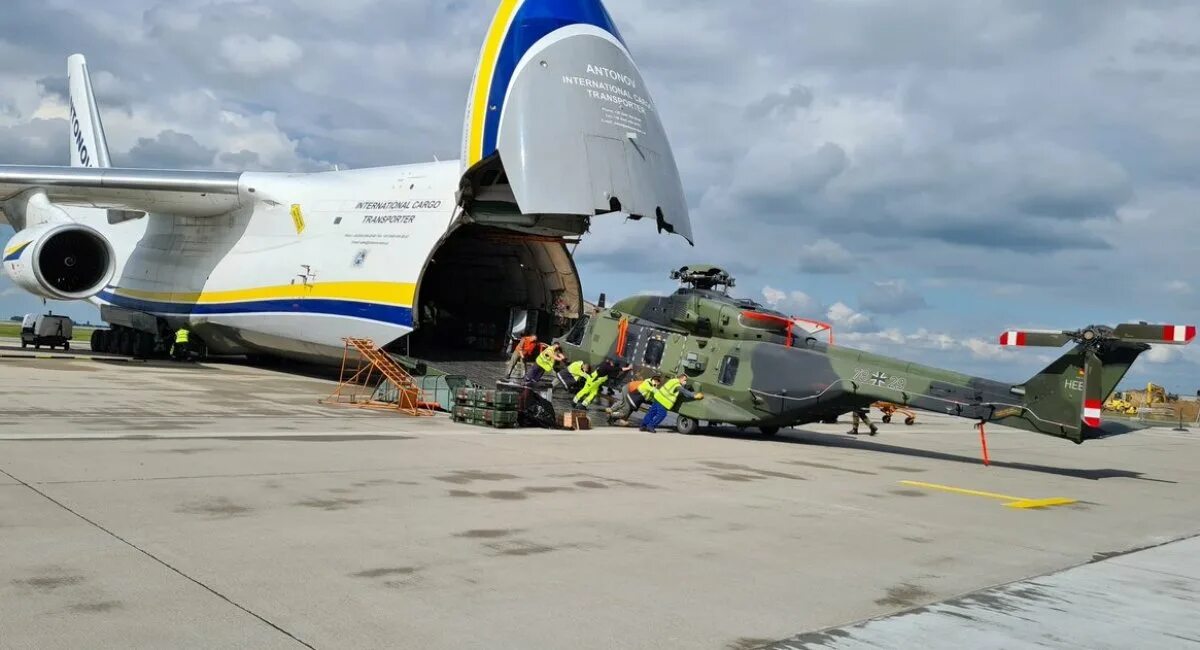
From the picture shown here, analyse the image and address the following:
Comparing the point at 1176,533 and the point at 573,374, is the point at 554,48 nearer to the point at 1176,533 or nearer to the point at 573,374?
the point at 573,374

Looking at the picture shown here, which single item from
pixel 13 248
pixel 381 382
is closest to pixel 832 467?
pixel 381 382

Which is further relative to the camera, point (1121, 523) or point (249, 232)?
point (249, 232)

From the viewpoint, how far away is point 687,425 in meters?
15.1

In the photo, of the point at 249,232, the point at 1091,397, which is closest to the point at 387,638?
the point at 1091,397

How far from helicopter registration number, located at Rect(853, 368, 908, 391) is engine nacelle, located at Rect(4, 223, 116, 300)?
657 inches

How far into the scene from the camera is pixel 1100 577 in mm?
6145

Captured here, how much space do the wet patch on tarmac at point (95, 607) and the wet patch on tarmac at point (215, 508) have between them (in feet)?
6.63

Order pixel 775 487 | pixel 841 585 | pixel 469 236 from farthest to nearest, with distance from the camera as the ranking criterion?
pixel 469 236
pixel 775 487
pixel 841 585

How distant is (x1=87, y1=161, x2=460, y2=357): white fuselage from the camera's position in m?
17.1

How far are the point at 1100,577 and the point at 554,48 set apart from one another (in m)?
10.6

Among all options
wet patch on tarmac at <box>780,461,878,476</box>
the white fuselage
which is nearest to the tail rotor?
wet patch on tarmac at <box>780,461,878,476</box>

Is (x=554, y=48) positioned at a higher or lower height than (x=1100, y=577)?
higher

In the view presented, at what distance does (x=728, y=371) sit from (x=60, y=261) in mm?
16272

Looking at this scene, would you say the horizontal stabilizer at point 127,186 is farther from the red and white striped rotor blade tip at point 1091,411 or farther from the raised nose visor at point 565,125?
the red and white striped rotor blade tip at point 1091,411
